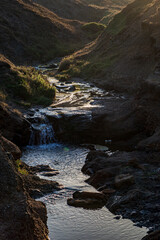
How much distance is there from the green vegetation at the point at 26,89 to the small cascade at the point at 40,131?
273cm

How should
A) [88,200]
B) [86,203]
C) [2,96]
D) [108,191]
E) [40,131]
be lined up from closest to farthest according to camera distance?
[86,203] < [88,200] < [108,191] < [40,131] < [2,96]

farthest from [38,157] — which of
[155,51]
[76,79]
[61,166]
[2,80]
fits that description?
[76,79]

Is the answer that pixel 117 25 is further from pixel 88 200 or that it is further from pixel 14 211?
pixel 14 211

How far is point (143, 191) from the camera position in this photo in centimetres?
1198

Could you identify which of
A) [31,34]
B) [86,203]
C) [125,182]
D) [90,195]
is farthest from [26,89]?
[31,34]

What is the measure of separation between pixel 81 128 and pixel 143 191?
9445 mm

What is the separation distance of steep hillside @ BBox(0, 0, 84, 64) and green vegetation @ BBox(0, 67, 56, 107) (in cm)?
2251

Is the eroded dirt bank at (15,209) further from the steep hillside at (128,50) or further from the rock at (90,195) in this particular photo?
the steep hillside at (128,50)

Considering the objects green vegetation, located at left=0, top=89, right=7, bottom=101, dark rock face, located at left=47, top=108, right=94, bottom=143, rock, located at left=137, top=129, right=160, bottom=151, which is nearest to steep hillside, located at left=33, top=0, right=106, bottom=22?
green vegetation, located at left=0, top=89, right=7, bottom=101

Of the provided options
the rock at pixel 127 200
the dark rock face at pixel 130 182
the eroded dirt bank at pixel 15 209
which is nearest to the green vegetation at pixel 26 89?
the dark rock face at pixel 130 182

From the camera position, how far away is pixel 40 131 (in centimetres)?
2036

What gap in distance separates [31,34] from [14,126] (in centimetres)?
4261

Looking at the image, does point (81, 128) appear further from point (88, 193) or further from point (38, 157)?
point (88, 193)

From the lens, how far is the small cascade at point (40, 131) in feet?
65.9
